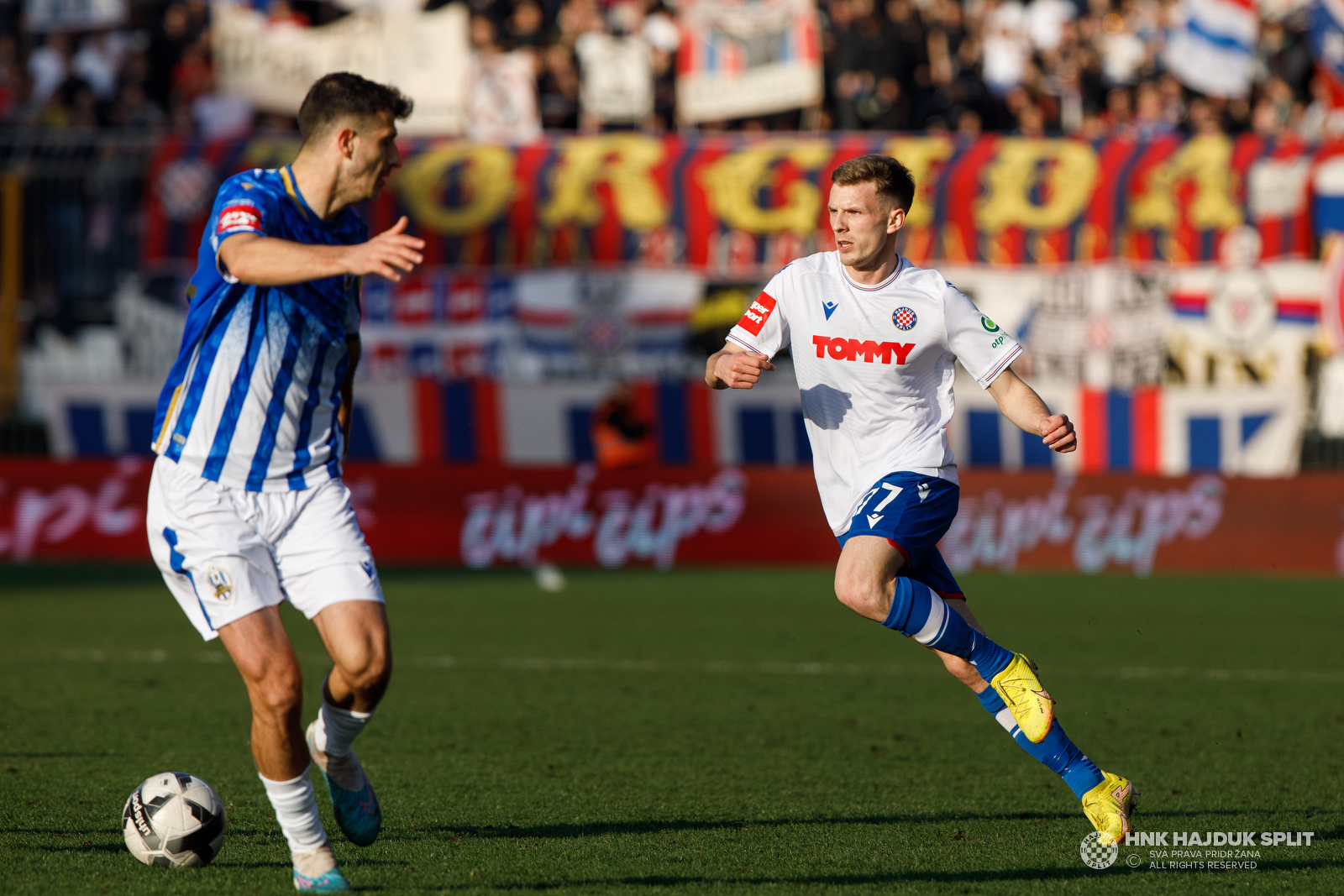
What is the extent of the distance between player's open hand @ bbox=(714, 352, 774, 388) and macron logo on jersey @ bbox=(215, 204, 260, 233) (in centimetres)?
147

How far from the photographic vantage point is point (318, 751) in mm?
4762

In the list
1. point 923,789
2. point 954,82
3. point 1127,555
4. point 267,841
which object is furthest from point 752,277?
point 267,841

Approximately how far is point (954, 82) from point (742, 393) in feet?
16.0

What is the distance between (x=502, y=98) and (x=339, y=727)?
1318 centimetres

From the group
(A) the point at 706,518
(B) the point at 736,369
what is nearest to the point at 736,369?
(B) the point at 736,369

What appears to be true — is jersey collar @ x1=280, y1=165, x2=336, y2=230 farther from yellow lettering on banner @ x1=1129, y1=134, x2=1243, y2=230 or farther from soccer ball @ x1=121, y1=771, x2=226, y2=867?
yellow lettering on banner @ x1=1129, y1=134, x2=1243, y2=230

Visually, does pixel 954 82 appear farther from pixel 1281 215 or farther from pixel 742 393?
pixel 742 393

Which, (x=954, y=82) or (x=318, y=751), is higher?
(x=954, y=82)

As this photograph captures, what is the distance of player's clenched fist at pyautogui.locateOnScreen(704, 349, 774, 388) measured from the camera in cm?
493

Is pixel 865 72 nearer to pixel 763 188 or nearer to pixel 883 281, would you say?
pixel 763 188

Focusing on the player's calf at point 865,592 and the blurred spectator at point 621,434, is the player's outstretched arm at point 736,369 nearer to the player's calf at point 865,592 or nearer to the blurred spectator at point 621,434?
the player's calf at point 865,592

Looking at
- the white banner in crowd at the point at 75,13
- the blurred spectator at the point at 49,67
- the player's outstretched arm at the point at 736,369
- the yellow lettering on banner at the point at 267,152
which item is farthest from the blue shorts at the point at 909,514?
the blurred spectator at the point at 49,67

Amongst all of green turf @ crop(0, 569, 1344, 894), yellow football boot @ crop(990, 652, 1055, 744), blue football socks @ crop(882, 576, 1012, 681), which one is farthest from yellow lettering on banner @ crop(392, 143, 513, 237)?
yellow football boot @ crop(990, 652, 1055, 744)

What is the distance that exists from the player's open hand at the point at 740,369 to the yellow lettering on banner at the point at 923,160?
38.8 feet
